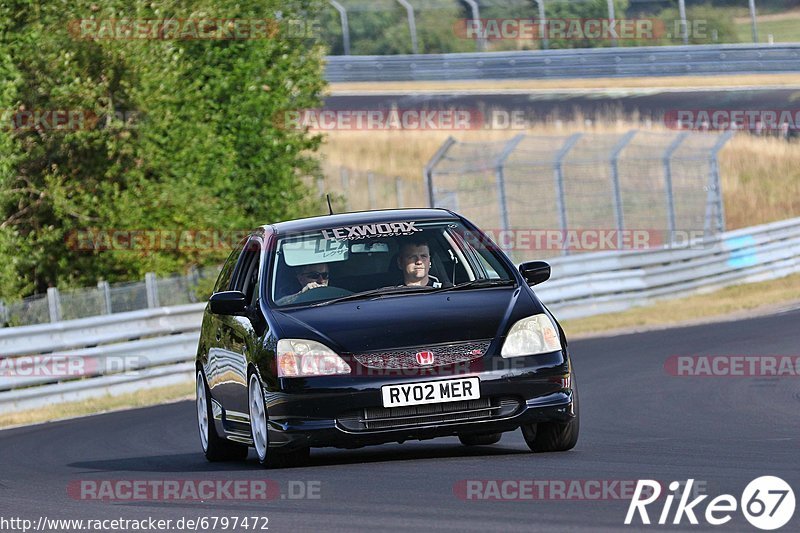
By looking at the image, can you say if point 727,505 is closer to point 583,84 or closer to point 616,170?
point 616,170

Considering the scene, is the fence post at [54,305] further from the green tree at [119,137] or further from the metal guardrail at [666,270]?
the metal guardrail at [666,270]

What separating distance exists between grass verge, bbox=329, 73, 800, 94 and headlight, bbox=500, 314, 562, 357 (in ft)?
120

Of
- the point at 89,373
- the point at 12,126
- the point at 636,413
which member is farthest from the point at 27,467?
the point at 12,126

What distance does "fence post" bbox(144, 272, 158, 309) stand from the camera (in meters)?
21.4

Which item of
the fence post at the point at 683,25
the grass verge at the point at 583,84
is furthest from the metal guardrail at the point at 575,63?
the fence post at the point at 683,25

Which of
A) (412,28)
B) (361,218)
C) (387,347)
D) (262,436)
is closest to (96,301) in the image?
(361,218)

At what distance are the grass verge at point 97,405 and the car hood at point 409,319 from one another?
915cm

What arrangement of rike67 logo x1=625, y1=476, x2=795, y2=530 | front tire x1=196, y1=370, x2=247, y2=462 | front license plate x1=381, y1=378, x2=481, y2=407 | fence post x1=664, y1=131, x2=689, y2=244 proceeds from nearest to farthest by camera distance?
rike67 logo x1=625, y1=476, x2=795, y2=530, front license plate x1=381, y1=378, x2=481, y2=407, front tire x1=196, y1=370, x2=247, y2=462, fence post x1=664, y1=131, x2=689, y2=244

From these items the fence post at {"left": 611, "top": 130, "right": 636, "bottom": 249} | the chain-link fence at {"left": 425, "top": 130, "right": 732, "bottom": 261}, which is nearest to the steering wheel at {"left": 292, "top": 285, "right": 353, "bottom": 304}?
the chain-link fence at {"left": 425, "top": 130, "right": 732, "bottom": 261}

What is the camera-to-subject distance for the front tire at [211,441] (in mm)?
11117

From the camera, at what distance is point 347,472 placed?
29.8ft

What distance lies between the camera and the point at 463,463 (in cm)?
909

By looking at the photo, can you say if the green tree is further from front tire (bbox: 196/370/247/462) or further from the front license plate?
the front license plate

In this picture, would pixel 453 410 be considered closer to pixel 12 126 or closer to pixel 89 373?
pixel 89 373
